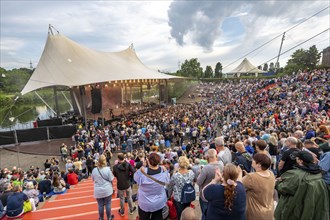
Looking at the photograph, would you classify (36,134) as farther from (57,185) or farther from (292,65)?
(292,65)

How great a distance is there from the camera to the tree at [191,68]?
4447 centimetres

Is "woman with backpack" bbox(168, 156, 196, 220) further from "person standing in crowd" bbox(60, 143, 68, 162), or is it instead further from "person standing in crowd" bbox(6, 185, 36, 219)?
"person standing in crowd" bbox(60, 143, 68, 162)

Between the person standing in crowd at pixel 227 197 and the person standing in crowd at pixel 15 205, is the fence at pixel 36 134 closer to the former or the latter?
the person standing in crowd at pixel 15 205

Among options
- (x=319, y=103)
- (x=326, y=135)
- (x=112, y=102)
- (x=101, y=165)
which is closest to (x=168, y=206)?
(x=101, y=165)

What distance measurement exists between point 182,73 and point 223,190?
44.2m

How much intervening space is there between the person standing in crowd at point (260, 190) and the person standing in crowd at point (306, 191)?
0.61 feet

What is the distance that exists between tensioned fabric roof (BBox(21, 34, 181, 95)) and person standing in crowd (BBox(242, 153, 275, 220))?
14352 millimetres

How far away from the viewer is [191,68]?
4459cm

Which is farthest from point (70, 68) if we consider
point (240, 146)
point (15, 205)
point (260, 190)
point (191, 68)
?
point (191, 68)

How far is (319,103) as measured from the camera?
39.2 feet

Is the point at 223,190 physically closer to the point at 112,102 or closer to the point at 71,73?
the point at 71,73

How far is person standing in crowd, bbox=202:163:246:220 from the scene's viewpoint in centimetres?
169

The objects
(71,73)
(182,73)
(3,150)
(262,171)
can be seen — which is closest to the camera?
(262,171)

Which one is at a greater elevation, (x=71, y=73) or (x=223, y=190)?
(x=71, y=73)
